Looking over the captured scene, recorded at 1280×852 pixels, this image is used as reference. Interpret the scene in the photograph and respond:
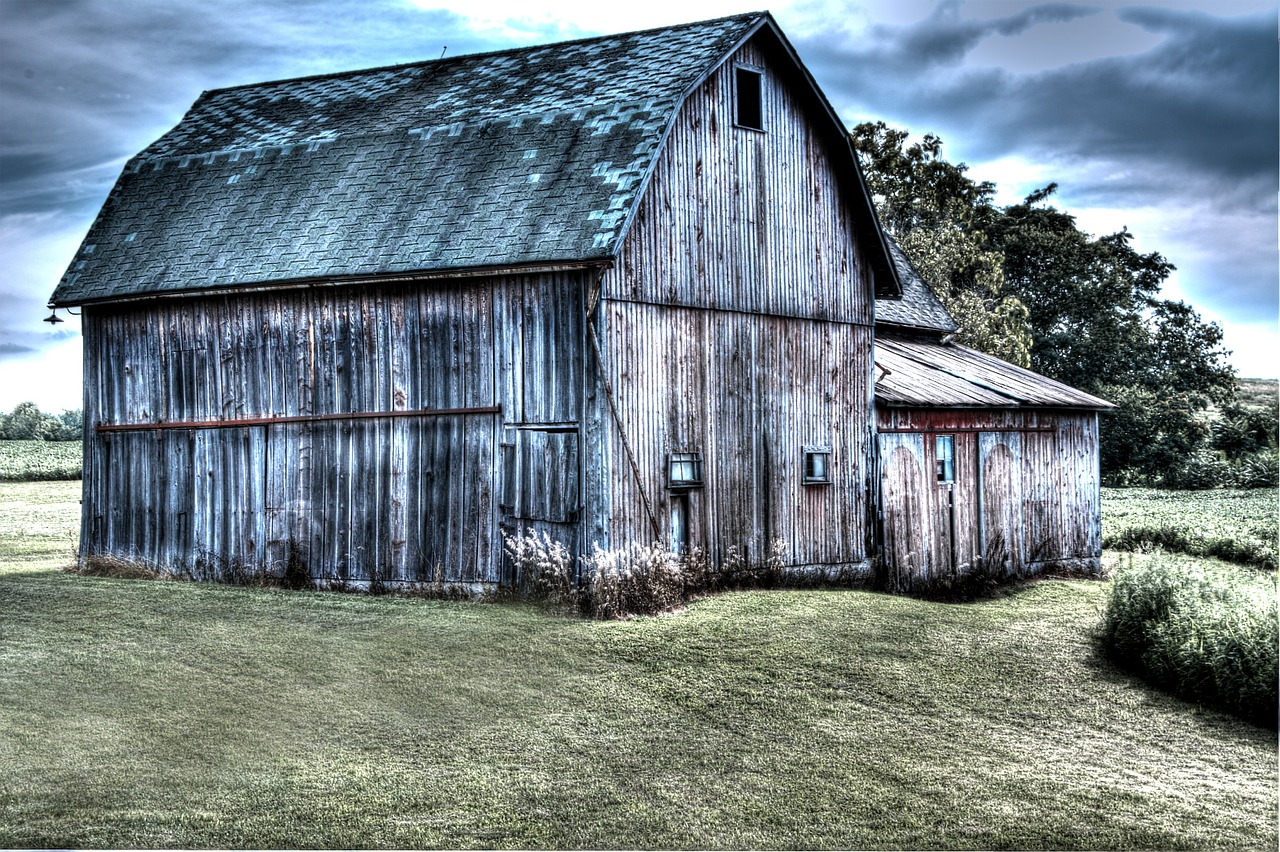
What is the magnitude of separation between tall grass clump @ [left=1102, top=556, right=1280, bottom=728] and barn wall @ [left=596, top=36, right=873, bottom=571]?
5.66m

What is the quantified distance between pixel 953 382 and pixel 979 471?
224cm

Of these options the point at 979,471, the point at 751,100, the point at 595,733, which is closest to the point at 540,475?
the point at 595,733

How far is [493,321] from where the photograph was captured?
1878 centimetres

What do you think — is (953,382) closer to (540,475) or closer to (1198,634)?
(540,475)

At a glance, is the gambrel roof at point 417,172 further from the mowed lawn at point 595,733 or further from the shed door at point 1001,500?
the mowed lawn at point 595,733

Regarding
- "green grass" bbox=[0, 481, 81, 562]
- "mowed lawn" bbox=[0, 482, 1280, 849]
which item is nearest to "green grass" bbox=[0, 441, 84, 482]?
"green grass" bbox=[0, 481, 81, 562]

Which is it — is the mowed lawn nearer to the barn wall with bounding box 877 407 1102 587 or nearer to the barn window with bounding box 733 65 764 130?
the barn wall with bounding box 877 407 1102 587

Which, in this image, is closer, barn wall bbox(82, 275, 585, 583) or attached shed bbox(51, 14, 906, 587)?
attached shed bbox(51, 14, 906, 587)

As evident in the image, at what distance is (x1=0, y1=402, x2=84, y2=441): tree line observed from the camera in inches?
2788

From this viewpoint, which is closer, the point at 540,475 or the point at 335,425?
the point at 540,475

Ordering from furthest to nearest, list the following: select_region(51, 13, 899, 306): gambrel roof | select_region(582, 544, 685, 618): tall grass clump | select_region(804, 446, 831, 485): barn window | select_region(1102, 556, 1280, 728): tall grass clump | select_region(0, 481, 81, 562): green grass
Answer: select_region(0, 481, 81, 562): green grass < select_region(804, 446, 831, 485): barn window < select_region(51, 13, 899, 306): gambrel roof < select_region(582, 544, 685, 618): tall grass clump < select_region(1102, 556, 1280, 728): tall grass clump

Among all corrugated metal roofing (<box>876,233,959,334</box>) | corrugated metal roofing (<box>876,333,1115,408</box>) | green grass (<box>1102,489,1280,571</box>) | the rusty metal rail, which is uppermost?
corrugated metal roofing (<box>876,233,959,334</box>)

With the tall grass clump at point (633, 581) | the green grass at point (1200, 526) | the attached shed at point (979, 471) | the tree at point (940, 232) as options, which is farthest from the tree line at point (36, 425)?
the tall grass clump at point (633, 581)

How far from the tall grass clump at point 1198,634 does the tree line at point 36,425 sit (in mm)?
64557
